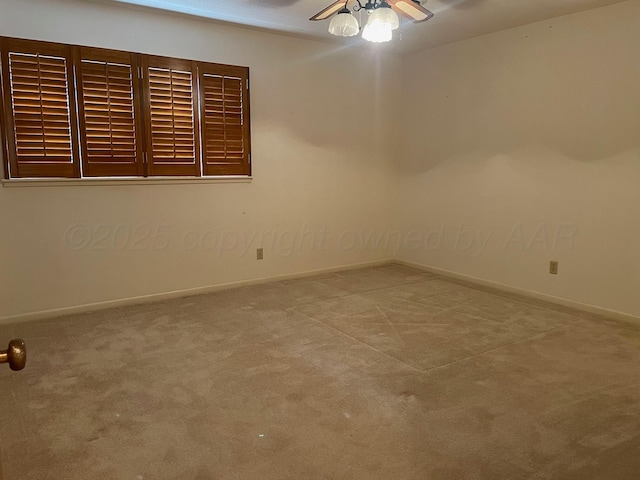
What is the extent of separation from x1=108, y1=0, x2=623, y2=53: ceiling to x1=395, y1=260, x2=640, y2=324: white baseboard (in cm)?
234

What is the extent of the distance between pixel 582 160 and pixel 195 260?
3.41 metres

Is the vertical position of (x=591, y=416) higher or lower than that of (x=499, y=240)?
lower

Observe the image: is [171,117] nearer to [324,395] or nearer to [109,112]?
[109,112]

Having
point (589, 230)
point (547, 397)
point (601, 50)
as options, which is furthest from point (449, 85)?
point (547, 397)

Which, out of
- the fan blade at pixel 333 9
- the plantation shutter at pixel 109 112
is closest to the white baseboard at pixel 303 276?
the plantation shutter at pixel 109 112

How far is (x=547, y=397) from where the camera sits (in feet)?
8.28

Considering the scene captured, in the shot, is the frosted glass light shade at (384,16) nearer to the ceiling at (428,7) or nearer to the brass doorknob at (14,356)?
the ceiling at (428,7)

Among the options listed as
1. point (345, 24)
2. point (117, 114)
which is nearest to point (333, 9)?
point (345, 24)

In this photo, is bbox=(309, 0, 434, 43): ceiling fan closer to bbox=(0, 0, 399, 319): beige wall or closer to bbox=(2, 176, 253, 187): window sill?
bbox=(0, 0, 399, 319): beige wall

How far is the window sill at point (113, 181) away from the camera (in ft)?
11.8

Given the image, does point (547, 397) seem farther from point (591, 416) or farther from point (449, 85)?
point (449, 85)

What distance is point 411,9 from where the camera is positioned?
2986mm

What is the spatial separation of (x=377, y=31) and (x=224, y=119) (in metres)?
1.97

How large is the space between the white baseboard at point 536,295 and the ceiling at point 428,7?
2335 mm
